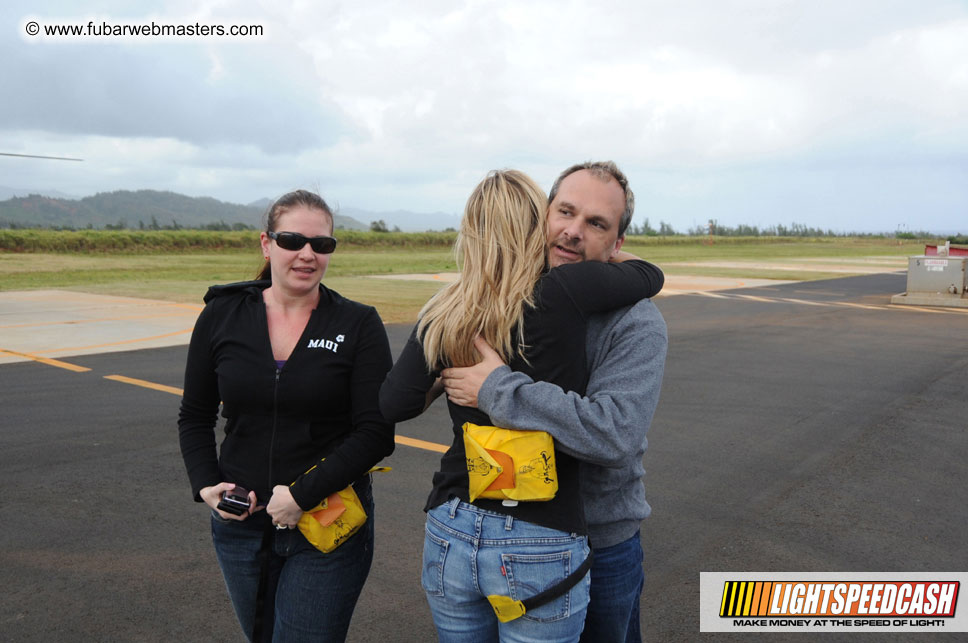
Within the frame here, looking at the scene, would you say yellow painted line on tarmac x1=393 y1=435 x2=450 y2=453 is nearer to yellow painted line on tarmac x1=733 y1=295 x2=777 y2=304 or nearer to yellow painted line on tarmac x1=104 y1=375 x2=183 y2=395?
yellow painted line on tarmac x1=104 y1=375 x2=183 y2=395

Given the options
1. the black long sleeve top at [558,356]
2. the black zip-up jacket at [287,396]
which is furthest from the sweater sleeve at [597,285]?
the black zip-up jacket at [287,396]

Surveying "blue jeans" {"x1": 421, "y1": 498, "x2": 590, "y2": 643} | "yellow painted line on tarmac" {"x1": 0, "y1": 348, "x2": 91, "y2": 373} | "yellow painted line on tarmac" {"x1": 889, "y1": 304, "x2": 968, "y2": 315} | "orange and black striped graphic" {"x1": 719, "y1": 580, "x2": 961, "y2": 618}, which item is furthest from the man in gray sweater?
"yellow painted line on tarmac" {"x1": 889, "y1": 304, "x2": 968, "y2": 315}

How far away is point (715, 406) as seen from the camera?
309 inches

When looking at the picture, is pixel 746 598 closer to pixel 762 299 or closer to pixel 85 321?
pixel 85 321

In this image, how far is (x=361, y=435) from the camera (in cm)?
243

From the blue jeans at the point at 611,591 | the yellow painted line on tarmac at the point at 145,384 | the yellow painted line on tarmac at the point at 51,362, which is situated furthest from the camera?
the yellow painted line on tarmac at the point at 51,362

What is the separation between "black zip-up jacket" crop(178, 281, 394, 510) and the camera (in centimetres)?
240

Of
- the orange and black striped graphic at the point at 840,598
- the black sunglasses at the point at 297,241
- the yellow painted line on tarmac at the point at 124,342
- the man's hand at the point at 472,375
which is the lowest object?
the orange and black striped graphic at the point at 840,598

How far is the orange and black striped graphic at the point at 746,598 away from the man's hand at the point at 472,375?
2482mm

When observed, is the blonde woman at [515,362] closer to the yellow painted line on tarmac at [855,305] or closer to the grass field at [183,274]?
the grass field at [183,274]

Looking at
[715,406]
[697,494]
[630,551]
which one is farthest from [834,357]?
[630,551]

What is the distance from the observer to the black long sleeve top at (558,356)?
6.12ft

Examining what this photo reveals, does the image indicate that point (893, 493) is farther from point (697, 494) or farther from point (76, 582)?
point (76, 582)

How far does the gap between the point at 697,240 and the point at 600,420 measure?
8766 centimetres
